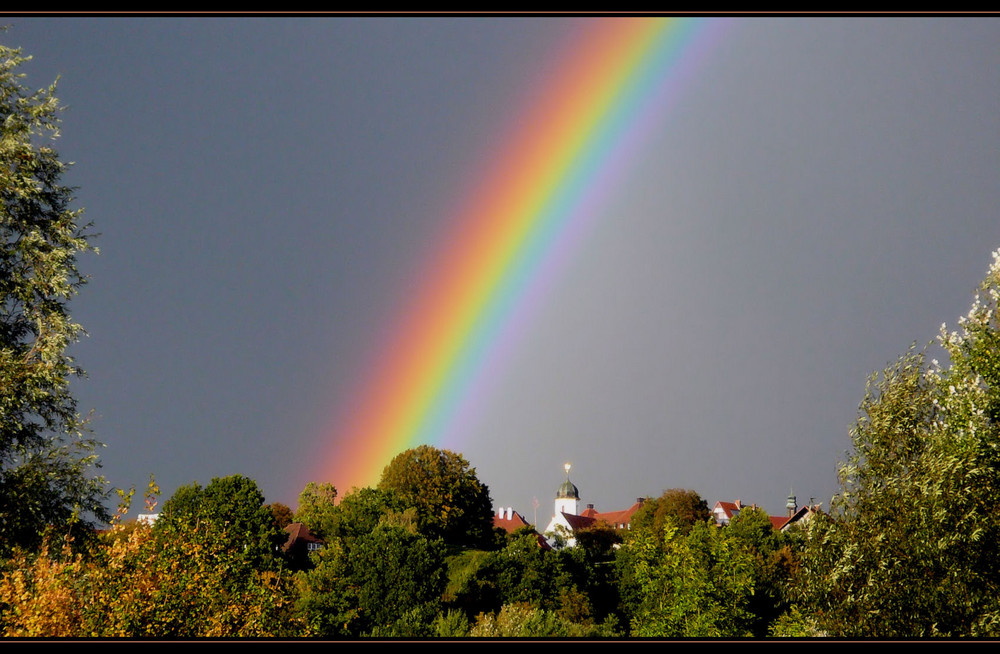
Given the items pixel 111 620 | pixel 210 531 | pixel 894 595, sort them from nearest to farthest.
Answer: pixel 111 620
pixel 210 531
pixel 894 595

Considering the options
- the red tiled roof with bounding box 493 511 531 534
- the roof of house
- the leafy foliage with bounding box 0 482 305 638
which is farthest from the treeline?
the red tiled roof with bounding box 493 511 531 534

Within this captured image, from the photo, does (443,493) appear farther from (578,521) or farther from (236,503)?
(578,521)

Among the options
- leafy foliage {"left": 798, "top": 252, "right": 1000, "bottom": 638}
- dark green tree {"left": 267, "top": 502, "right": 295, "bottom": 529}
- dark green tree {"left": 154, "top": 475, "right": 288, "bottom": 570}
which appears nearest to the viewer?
leafy foliage {"left": 798, "top": 252, "right": 1000, "bottom": 638}

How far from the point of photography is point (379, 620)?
5619 centimetres

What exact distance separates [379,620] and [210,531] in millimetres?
41883

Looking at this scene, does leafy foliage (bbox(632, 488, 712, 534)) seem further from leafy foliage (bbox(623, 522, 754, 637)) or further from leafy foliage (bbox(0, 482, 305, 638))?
leafy foliage (bbox(0, 482, 305, 638))

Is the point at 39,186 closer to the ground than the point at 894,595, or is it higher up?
higher up

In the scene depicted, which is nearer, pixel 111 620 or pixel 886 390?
pixel 111 620

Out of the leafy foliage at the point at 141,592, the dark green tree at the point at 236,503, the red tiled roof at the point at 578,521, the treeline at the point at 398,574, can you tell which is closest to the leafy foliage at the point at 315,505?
the treeline at the point at 398,574

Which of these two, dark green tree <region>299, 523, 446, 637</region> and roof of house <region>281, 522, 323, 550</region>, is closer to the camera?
dark green tree <region>299, 523, 446, 637</region>

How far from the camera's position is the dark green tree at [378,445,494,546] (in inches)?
4023
